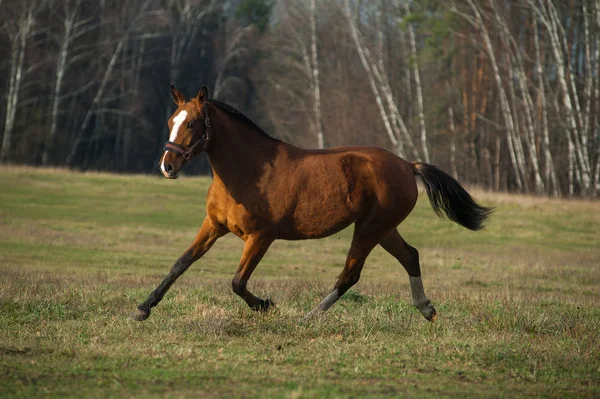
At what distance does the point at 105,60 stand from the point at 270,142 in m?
41.7

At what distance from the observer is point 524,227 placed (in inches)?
1091

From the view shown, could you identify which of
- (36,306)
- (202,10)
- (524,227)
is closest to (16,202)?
(524,227)

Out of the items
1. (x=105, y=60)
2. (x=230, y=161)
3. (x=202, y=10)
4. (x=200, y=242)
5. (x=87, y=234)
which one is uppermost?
(x=202, y=10)

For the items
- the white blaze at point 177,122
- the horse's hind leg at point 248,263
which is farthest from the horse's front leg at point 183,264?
the white blaze at point 177,122

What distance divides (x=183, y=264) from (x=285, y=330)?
135 cm

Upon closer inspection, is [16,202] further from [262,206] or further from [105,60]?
[105,60]

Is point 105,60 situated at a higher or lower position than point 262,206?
higher

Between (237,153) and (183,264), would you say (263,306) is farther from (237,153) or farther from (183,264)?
(237,153)

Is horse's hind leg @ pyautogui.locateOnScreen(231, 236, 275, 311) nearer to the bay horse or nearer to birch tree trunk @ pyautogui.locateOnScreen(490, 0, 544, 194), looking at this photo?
the bay horse

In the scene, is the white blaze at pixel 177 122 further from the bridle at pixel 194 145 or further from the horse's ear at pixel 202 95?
the horse's ear at pixel 202 95

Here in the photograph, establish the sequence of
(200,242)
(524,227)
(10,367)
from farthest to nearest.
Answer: (524,227) < (200,242) < (10,367)

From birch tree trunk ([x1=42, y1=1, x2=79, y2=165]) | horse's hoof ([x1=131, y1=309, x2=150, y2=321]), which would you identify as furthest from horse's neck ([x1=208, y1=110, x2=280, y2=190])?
birch tree trunk ([x1=42, y1=1, x2=79, y2=165])

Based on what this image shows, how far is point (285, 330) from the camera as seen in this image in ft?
31.1

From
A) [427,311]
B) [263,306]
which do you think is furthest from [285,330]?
[427,311]
